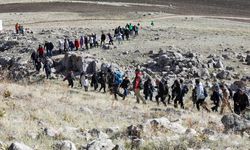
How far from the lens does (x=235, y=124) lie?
13.9 meters

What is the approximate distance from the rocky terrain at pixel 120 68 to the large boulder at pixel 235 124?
3 centimetres

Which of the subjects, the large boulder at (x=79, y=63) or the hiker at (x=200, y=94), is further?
the large boulder at (x=79, y=63)

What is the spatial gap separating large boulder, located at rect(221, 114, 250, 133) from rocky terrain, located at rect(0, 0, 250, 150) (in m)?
0.03

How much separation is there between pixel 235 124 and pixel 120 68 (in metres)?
22.3

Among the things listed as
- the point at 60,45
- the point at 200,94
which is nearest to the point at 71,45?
the point at 60,45

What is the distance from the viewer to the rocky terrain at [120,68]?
42.0 feet

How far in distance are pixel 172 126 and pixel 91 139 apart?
7.77 ft

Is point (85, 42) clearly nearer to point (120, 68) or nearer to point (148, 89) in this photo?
point (120, 68)

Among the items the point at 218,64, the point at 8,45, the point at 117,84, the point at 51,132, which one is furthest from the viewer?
the point at 8,45

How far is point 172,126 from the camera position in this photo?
13922 mm

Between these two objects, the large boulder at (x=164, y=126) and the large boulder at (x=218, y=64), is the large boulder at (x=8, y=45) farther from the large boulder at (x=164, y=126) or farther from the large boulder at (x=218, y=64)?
the large boulder at (x=164, y=126)

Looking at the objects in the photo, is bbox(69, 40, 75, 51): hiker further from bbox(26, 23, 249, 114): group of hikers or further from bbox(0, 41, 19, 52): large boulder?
bbox(0, 41, 19, 52): large boulder

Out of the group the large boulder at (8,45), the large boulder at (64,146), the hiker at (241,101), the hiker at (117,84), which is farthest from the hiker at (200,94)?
Answer: the large boulder at (8,45)

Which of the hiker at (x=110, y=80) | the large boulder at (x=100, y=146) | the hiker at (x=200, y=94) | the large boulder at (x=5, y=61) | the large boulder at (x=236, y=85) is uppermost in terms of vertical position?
the large boulder at (x=100, y=146)
